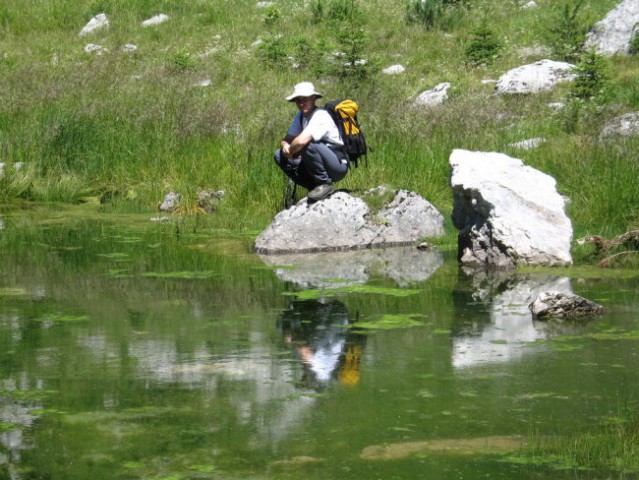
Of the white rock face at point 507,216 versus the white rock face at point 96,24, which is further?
the white rock face at point 96,24

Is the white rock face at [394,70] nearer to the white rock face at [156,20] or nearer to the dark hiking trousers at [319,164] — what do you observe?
the white rock face at [156,20]

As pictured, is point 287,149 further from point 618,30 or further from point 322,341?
point 618,30

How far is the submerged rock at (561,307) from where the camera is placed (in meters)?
6.67

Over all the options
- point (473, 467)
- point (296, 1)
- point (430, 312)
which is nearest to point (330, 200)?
point (430, 312)

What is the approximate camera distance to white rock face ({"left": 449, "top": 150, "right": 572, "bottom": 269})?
8.52 meters

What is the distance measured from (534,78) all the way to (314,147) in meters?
8.15

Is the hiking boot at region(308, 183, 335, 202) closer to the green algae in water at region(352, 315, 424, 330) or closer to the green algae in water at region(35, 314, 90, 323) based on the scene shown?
the green algae in water at region(352, 315, 424, 330)

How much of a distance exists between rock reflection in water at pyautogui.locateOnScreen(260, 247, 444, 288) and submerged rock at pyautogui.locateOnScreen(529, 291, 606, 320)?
4.69 feet

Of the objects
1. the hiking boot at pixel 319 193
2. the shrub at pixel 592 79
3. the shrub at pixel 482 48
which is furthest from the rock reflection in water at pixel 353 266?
the shrub at pixel 482 48

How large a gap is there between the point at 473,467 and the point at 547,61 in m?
14.9

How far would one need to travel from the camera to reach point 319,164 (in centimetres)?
1001

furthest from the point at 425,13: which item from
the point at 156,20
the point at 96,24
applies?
the point at 96,24

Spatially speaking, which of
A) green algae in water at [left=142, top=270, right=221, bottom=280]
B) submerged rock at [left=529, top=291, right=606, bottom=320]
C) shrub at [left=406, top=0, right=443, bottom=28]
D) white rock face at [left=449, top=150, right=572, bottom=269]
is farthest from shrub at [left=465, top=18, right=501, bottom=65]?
submerged rock at [left=529, top=291, right=606, bottom=320]

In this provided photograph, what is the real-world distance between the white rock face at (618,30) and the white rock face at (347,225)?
10325 millimetres
